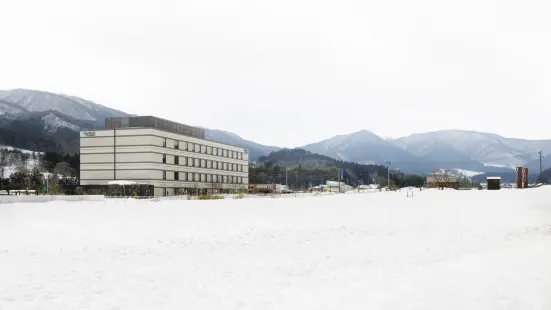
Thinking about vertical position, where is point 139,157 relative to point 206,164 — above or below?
above

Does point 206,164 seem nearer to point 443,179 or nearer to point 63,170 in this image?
point 63,170

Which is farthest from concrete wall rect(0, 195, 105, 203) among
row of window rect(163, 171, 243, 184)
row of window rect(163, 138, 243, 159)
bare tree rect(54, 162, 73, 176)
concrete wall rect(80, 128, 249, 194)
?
bare tree rect(54, 162, 73, 176)

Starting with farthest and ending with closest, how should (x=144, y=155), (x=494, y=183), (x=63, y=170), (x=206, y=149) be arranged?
1. (x=63, y=170)
2. (x=206, y=149)
3. (x=144, y=155)
4. (x=494, y=183)

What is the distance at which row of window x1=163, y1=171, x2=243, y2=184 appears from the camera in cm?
12612

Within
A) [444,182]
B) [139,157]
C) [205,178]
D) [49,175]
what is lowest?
[444,182]

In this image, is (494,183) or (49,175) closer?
(494,183)

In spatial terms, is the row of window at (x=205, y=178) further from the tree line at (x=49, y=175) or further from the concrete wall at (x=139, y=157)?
the tree line at (x=49, y=175)

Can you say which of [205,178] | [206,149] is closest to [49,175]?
[205,178]

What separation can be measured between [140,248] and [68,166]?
172 m

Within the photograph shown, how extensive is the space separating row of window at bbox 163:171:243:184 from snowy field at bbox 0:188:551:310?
99586 mm

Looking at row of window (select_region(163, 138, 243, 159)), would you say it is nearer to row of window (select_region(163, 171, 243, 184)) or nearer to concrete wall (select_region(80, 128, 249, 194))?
concrete wall (select_region(80, 128, 249, 194))

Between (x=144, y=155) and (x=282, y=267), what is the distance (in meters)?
104

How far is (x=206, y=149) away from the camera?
14075 cm

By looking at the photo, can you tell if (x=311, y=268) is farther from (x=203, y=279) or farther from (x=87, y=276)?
(x=87, y=276)
